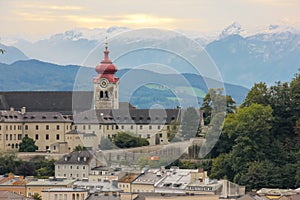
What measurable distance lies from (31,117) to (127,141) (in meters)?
12.0

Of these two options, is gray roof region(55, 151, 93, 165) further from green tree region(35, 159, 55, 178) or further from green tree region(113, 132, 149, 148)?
green tree region(113, 132, 149, 148)

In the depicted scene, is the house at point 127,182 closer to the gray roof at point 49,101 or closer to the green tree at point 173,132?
the green tree at point 173,132

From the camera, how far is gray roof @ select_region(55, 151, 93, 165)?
82812 millimetres

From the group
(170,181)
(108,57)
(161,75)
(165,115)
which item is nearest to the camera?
(170,181)

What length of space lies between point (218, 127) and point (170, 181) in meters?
12.2

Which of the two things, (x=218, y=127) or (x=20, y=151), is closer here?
(x=218, y=127)

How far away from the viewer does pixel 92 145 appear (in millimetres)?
89688

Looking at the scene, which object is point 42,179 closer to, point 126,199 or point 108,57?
point 126,199

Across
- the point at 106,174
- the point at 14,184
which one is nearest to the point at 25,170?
the point at 106,174

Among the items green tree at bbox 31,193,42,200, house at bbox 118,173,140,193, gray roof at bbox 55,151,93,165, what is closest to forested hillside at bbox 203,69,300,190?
house at bbox 118,173,140,193

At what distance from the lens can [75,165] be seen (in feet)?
271

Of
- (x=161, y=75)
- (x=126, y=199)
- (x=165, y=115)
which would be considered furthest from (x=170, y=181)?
(x=165, y=115)

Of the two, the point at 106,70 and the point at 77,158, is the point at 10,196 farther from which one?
the point at 106,70

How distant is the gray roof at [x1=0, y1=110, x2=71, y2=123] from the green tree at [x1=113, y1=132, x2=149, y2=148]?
28.1ft
